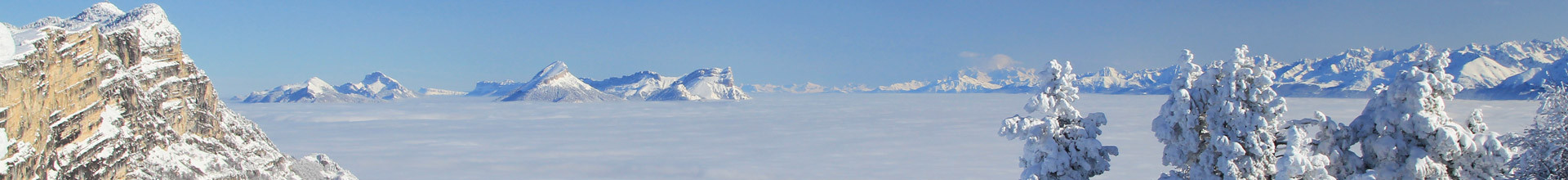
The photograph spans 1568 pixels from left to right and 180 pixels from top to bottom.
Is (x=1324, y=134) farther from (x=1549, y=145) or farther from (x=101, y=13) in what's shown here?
(x=101, y=13)

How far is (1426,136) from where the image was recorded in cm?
1870

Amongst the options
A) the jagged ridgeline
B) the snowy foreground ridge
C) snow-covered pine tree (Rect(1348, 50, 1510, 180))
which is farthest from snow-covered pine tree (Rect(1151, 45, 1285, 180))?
the jagged ridgeline

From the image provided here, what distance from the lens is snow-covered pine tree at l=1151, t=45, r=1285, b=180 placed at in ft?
64.2

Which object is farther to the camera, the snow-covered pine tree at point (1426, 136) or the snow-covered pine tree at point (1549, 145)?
the snow-covered pine tree at point (1549, 145)

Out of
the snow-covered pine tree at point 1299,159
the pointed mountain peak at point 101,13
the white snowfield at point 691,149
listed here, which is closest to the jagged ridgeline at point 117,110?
the pointed mountain peak at point 101,13

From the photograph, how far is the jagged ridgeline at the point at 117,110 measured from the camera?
19734mm

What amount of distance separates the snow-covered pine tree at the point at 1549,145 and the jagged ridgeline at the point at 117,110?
29.9m

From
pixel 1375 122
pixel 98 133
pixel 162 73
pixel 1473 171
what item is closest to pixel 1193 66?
pixel 1375 122

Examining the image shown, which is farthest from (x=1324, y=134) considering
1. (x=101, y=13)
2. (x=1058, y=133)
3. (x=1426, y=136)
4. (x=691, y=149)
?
(x=691, y=149)

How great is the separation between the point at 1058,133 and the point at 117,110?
23.7 metres

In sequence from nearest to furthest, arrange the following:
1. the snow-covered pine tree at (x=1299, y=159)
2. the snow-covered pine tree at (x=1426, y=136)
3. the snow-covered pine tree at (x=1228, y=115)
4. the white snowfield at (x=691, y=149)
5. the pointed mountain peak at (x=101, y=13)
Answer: the snow-covered pine tree at (x=1426, y=136) → the snow-covered pine tree at (x=1299, y=159) → the snow-covered pine tree at (x=1228, y=115) → the pointed mountain peak at (x=101, y=13) → the white snowfield at (x=691, y=149)

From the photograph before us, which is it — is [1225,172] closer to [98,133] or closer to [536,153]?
[98,133]

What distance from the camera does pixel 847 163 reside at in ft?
253

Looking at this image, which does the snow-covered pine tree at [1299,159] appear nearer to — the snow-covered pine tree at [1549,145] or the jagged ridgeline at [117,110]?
the snow-covered pine tree at [1549,145]
